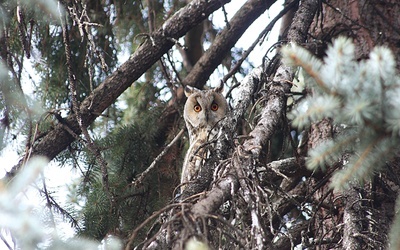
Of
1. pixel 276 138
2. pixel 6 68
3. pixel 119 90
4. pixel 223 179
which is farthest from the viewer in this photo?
pixel 276 138

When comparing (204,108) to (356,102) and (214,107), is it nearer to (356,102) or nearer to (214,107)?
(214,107)

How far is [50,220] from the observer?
236 cm

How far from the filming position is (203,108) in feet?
12.9

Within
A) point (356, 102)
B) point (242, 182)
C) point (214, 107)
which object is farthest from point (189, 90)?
point (356, 102)

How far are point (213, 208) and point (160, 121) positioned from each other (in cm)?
224

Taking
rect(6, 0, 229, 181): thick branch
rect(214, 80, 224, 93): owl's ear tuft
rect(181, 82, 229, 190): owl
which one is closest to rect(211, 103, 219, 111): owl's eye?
rect(181, 82, 229, 190): owl

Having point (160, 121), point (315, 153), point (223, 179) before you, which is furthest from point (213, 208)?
point (160, 121)

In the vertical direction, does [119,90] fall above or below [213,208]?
above

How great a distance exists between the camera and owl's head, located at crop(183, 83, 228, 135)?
12.8 ft

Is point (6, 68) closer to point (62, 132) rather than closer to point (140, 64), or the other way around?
point (62, 132)

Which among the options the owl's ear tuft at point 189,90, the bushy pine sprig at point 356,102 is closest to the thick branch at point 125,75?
the owl's ear tuft at point 189,90

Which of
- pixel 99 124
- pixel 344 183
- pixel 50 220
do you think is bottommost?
pixel 344 183

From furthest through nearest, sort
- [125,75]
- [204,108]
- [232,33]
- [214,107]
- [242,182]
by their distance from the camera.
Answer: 1. [214,107]
2. [204,108]
3. [232,33]
4. [125,75]
5. [242,182]

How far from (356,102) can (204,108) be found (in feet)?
8.53
